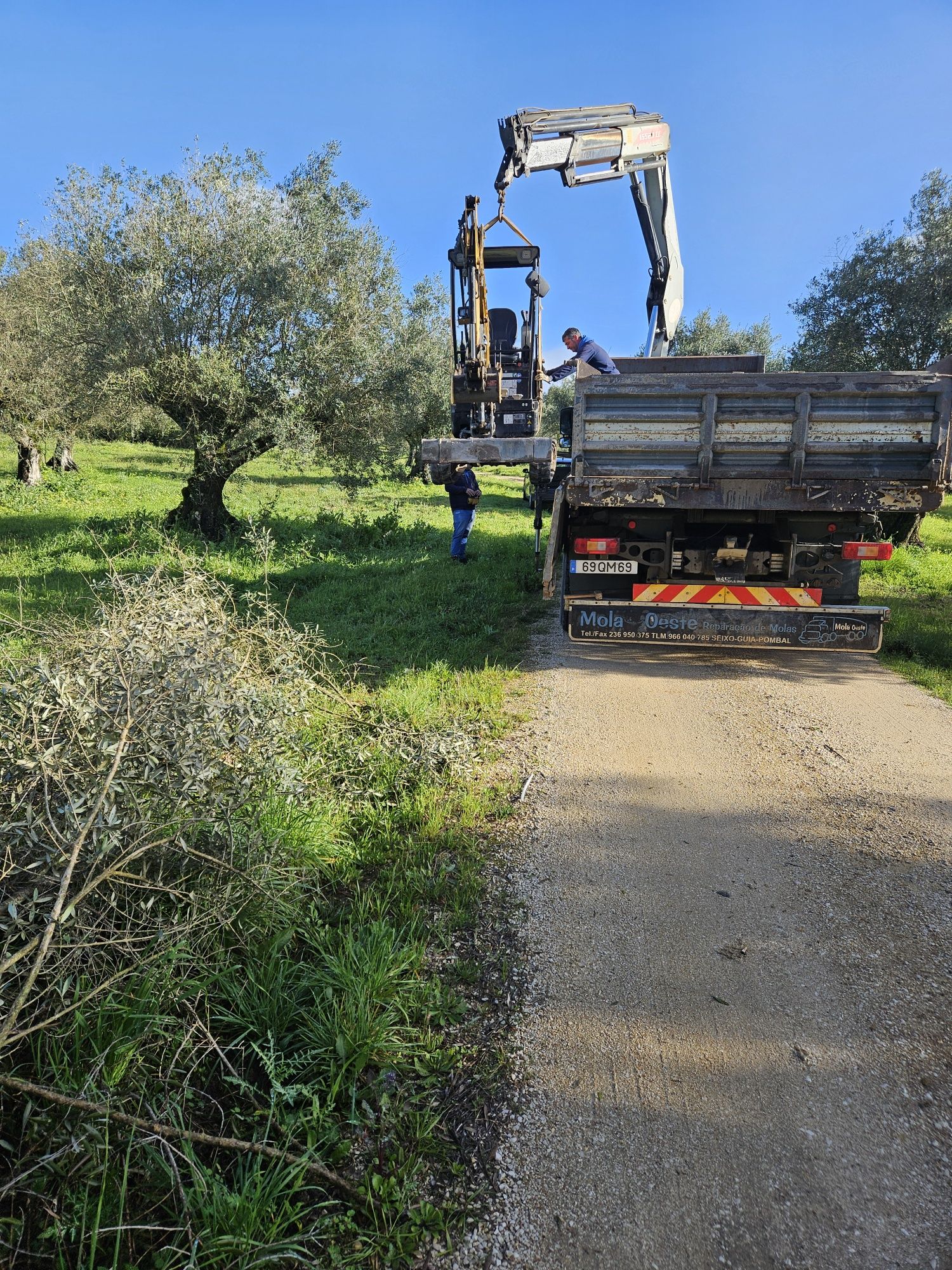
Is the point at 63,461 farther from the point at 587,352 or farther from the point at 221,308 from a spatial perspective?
the point at 587,352

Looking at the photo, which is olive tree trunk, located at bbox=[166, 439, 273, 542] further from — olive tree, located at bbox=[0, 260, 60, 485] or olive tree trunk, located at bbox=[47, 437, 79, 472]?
olive tree trunk, located at bbox=[47, 437, 79, 472]

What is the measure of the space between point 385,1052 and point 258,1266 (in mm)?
696

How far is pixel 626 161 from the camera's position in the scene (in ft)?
32.5

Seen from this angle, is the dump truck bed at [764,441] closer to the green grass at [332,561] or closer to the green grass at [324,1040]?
the green grass at [332,561]

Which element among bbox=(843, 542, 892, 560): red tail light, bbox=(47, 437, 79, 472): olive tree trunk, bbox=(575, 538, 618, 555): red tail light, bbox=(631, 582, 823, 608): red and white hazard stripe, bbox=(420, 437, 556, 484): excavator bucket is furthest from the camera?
bbox=(47, 437, 79, 472): olive tree trunk

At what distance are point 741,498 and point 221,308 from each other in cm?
878

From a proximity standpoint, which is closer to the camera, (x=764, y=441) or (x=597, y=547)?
(x=764, y=441)

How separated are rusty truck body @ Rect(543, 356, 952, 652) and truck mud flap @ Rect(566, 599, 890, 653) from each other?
12mm

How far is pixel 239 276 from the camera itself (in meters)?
10.7

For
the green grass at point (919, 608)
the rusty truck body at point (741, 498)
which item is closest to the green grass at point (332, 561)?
the rusty truck body at point (741, 498)

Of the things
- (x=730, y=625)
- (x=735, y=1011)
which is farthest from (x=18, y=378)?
(x=735, y=1011)

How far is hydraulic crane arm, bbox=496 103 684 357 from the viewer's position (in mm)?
8844

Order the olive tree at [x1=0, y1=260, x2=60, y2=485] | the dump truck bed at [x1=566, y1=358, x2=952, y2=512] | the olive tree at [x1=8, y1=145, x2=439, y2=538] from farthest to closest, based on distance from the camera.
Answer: the olive tree at [x1=0, y1=260, x2=60, y2=485] < the olive tree at [x1=8, y1=145, x2=439, y2=538] < the dump truck bed at [x1=566, y1=358, x2=952, y2=512]

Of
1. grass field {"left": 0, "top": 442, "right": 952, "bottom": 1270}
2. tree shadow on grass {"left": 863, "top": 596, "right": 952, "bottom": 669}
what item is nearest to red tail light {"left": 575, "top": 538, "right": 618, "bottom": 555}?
grass field {"left": 0, "top": 442, "right": 952, "bottom": 1270}
